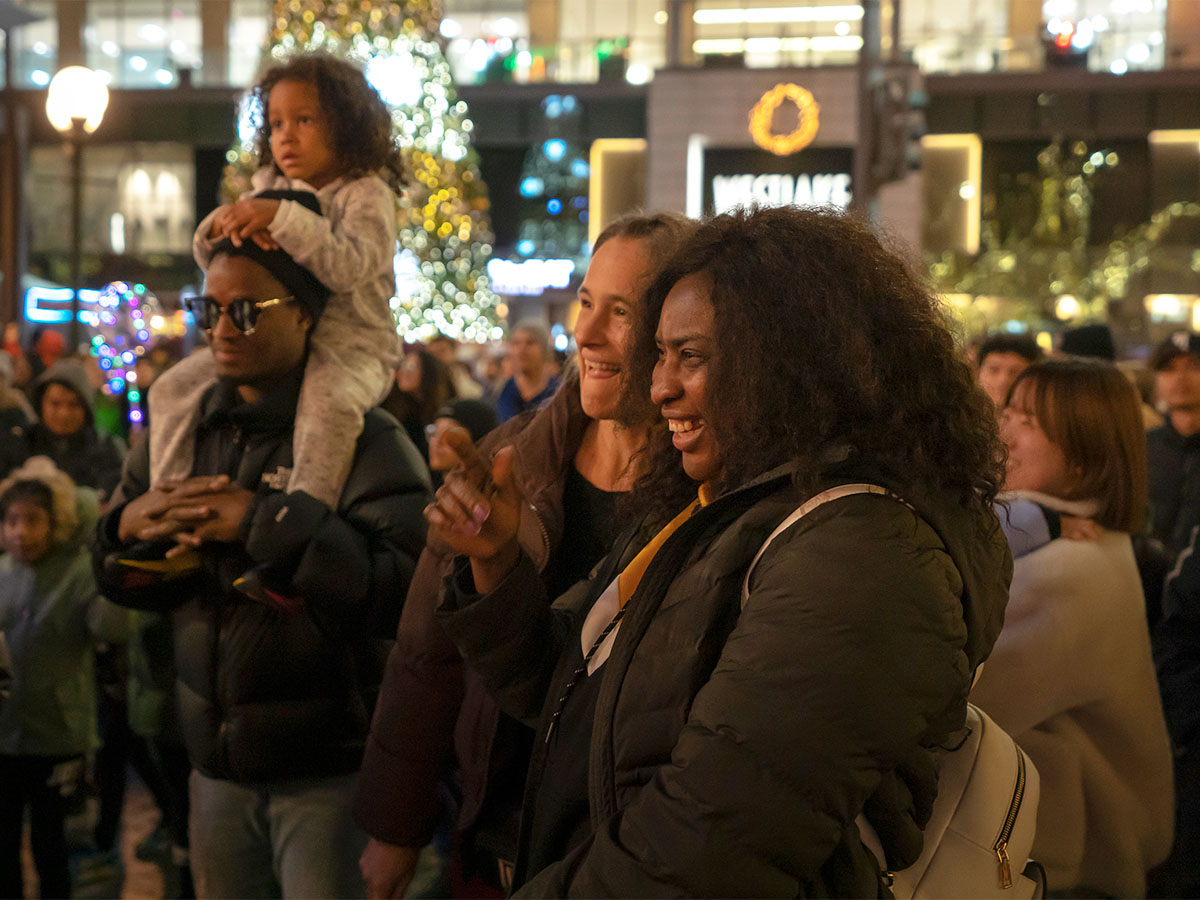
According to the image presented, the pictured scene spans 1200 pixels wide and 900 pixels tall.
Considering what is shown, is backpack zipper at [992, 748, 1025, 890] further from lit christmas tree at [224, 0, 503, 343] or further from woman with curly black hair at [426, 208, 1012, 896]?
lit christmas tree at [224, 0, 503, 343]

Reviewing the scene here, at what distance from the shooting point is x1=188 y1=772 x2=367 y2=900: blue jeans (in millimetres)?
2906

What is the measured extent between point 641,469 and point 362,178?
154cm

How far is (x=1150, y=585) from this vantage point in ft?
15.2

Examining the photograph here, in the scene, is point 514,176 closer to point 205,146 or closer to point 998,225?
point 205,146

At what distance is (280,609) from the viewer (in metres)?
2.95

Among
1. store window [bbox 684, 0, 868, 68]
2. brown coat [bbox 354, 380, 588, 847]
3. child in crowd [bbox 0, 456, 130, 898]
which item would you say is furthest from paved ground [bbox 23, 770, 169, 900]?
store window [bbox 684, 0, 868, 68]

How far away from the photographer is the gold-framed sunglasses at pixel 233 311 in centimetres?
295

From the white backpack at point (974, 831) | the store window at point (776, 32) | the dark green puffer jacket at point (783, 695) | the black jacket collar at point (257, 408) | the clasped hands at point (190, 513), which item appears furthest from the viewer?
the store window at point (776, 32)

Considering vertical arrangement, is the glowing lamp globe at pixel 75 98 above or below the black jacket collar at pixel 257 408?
above

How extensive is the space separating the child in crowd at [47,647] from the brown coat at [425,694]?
107 inches

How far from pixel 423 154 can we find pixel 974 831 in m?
16.3

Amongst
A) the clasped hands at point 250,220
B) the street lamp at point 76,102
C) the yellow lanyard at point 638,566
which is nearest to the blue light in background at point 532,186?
the street lamp at point 76,102

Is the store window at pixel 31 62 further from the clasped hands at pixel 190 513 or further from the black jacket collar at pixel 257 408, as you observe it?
the clasped hands at pixel 190 513

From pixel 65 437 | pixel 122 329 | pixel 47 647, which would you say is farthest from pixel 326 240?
pixel 122 329
